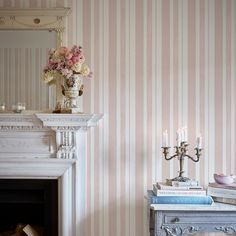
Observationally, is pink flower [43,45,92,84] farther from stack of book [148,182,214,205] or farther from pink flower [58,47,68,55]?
stack of book [148,182,214,205]

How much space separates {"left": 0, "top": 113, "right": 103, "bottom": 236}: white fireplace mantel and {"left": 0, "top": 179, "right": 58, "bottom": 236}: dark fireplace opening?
0.05 meters

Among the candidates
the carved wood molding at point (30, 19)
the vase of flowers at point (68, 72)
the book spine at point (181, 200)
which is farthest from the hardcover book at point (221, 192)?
the carved wood molding at point (30, 19)

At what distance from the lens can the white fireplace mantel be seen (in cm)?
286

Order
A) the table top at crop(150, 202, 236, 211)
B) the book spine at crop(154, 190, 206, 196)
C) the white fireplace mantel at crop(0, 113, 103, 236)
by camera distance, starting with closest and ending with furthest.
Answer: the table top at crop(150, 202, 236, 211) → the book spine at crop(154, 190, 206, 196) → the white fireplace mantel at crop(0, 113, 103, 236)

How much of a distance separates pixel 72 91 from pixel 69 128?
0.87 ft

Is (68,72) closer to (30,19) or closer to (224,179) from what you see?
(30,19)

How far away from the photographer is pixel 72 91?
2799 millimetres

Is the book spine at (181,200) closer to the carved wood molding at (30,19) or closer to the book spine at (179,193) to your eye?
the book spine at (179,193)

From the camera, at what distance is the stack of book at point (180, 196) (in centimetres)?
259

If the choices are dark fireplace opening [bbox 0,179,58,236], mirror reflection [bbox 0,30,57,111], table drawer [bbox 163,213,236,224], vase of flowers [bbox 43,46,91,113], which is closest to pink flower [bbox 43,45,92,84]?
vase of flowers [bbox 43,46,91,113]

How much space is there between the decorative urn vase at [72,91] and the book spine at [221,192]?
43.2 inches

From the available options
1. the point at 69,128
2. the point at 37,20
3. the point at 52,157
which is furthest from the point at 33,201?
the point at 37,20

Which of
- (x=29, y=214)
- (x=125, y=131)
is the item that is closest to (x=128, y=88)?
(x=125, y=131)

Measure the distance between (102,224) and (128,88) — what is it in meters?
1.08
